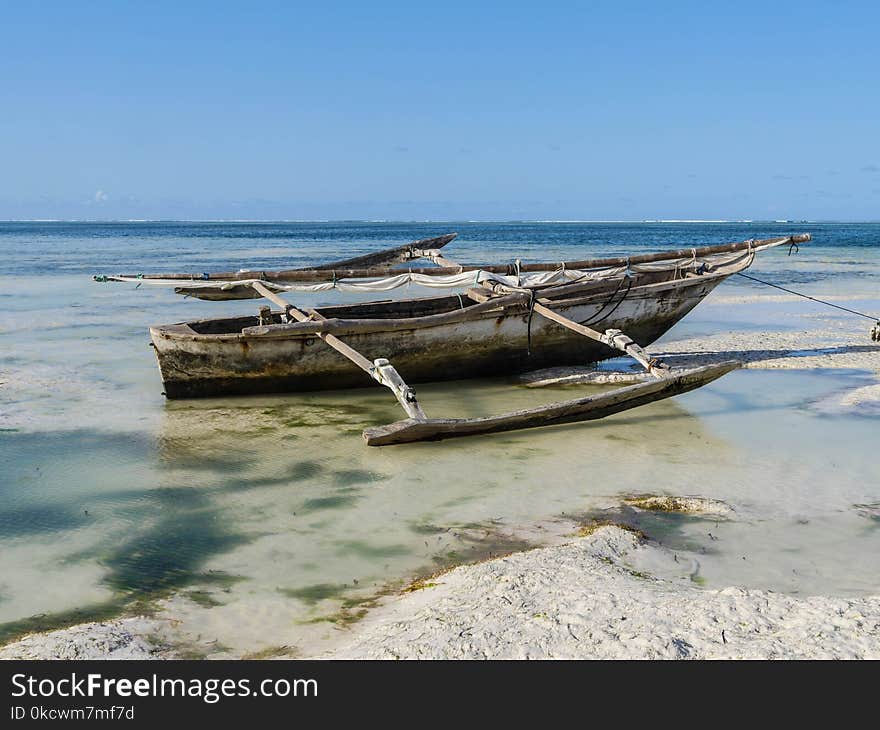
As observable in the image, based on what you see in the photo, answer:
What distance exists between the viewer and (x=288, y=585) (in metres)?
4.73

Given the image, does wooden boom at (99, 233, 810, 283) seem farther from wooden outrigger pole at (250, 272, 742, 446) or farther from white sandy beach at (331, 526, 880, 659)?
white sandy beach at (331, 526, 880, 659)

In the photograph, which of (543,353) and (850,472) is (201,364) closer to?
(543,353)

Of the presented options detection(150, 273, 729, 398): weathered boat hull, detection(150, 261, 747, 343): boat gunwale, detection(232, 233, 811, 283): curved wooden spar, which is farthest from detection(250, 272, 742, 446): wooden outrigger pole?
detection(232, 233, 811, 283): curved wooden spar

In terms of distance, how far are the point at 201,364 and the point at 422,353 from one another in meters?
2.59

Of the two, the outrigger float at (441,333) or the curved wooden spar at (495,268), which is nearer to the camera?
the outrigger float at (441,333)

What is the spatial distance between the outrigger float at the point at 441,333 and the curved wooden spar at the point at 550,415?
0.04 feet

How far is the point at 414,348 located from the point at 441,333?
380 mm

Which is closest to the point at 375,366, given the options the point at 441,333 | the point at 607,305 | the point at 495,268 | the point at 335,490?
the point at 441,333

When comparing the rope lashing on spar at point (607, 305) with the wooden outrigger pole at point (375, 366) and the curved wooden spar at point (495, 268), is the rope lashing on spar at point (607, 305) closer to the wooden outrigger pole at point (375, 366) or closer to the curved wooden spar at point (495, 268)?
the curved wooden spar at point (495, 268)

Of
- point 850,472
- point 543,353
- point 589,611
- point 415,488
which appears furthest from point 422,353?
point 589,611

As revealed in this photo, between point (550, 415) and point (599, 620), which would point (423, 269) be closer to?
point (550, 415)

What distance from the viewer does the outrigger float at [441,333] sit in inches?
317

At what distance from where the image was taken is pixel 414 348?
9.60 meters

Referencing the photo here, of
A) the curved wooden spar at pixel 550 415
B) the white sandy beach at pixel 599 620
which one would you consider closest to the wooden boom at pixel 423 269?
the curved wooden spar at pixel 550 415
